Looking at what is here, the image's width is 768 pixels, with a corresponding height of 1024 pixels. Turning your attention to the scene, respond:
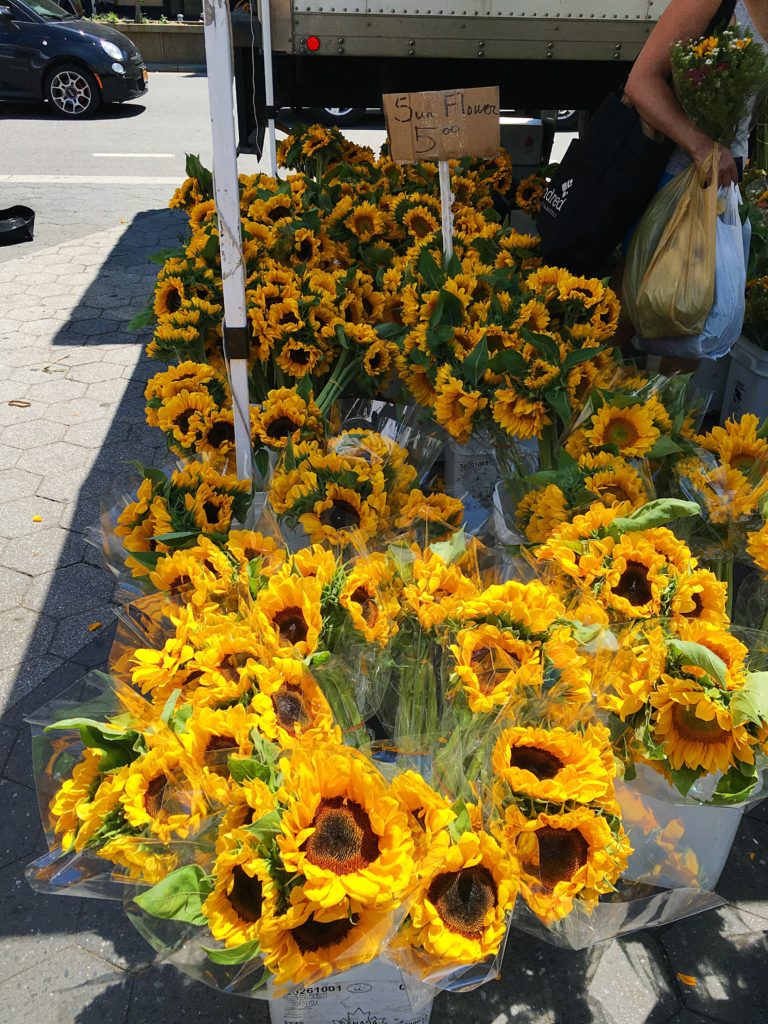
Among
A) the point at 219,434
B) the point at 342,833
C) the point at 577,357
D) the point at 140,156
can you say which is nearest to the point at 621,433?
the point at 577,357

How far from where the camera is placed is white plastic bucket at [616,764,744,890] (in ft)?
4.48

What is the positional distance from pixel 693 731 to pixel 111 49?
488 inches

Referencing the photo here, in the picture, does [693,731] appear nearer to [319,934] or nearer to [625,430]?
[319,934]

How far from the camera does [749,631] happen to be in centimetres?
139

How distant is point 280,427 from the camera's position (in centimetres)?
196

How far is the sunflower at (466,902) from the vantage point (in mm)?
986

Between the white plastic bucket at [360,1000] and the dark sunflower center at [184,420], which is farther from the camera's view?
the dark sunflower center at [184,420]

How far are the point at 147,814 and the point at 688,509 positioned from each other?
97 cm

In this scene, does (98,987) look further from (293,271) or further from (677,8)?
(677,8)

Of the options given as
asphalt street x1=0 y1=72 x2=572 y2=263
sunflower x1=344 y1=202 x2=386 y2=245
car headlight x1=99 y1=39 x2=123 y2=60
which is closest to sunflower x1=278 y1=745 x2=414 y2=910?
sunflower x1=344 y1=202 x2=386 y2=245

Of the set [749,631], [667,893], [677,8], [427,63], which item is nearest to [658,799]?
[667,893]

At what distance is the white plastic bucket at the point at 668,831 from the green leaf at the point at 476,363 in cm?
99

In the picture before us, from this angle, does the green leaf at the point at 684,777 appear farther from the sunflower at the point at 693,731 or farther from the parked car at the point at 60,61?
the parked car at the point at 60,61

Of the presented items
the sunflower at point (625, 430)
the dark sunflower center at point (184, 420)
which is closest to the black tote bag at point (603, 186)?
the sunflower at point (625, 430)
